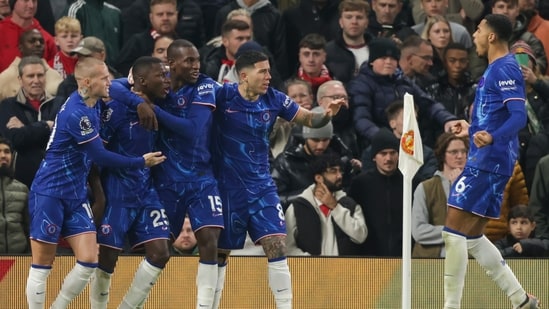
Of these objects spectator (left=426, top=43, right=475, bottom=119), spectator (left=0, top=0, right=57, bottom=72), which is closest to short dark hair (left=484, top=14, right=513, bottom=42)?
spectator (left=426, top=43, right=475, bottom=119)

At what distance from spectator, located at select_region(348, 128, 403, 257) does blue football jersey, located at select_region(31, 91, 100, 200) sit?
386 cm

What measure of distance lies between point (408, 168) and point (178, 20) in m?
7.05

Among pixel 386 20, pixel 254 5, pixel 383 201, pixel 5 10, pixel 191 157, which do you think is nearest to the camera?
pixel 191 157

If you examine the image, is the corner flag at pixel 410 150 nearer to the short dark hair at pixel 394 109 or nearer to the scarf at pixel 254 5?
the short dark hair at pixel 394 109

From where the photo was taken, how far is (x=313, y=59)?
764 inches

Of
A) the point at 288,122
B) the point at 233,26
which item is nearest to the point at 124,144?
the point at 288,122

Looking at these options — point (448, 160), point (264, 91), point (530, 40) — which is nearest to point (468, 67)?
point (530, 40)

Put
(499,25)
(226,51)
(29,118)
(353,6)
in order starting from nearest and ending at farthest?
(499,25), (29,118), (226,51), (353,6)

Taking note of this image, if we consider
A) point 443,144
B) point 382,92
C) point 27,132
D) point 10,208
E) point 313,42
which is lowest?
point 10,208

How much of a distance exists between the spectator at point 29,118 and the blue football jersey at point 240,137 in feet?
9.59

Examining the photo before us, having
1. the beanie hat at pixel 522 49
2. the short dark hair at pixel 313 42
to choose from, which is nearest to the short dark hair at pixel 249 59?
the short dark hair at pixel 313 42

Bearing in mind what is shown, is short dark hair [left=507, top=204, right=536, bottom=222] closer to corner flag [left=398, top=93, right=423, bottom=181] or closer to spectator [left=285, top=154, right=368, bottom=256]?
spectator [left=285, top=154, right=368, bottom=256]

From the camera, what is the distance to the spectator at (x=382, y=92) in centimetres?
1902

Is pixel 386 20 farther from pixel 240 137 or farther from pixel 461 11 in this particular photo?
pixel 240 137
